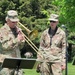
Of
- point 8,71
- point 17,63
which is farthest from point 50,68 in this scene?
point 17,63

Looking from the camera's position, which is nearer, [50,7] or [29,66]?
[29,66]

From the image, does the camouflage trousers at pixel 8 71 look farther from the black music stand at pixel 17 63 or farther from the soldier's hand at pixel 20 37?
the soldier's hand at pixel 20 37

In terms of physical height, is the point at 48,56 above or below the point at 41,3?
above

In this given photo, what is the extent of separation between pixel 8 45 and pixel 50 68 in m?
1.54

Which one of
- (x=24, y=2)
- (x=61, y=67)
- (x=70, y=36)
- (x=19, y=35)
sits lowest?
(x=70, y=36)

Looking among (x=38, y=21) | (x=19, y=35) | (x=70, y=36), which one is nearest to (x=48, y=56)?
(x=19, y=35)

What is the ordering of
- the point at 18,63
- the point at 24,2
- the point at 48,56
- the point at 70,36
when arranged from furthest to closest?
1. the point at 24,2
2. the point at 70,36
3. the point at 48,56
4. the point at 18,63

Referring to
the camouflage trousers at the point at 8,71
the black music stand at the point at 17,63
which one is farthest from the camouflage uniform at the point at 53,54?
the black music stand at the point at 17,63

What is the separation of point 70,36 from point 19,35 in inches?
1307

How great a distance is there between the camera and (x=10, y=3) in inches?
1752

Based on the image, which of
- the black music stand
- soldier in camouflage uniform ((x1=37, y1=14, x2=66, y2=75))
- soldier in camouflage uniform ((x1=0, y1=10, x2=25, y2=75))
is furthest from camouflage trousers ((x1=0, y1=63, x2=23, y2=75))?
soldier in camouflage uniform ((x1=37, y1=14, x2=66, y2=75))

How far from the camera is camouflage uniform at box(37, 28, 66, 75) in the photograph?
1030cm

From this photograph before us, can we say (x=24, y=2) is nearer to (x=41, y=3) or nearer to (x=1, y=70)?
(x=41, y=3)

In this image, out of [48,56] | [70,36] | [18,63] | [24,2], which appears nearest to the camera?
[18,63]
